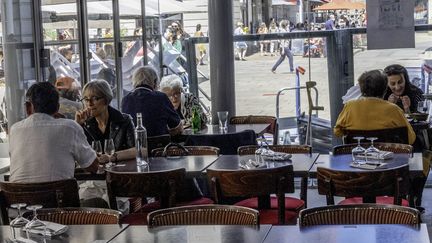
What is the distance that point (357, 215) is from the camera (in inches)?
138

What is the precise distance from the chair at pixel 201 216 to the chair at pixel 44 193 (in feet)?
3.44

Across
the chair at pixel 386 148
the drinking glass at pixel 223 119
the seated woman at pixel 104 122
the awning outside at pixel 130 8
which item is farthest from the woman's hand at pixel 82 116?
the chair at pixel 386 148

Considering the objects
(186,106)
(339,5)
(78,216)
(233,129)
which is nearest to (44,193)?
(78,216)

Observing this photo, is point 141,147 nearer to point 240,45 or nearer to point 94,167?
point 94,167

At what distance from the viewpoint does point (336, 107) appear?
8.71 metres

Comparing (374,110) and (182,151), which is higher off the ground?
(374,110)

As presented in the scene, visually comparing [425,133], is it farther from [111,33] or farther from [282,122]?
[111,33]

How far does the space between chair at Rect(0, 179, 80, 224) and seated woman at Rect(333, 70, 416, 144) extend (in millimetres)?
2432

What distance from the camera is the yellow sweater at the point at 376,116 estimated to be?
5926 mm

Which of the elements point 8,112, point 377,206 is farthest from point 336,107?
point 377,206

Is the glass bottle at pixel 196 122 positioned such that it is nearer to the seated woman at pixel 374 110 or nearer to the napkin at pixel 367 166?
the seated woman at pixel 374 110

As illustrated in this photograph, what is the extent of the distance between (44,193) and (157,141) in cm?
212

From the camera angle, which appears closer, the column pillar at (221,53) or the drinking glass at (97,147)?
the drinking glass at (97,147)

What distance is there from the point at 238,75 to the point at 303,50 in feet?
2.57
